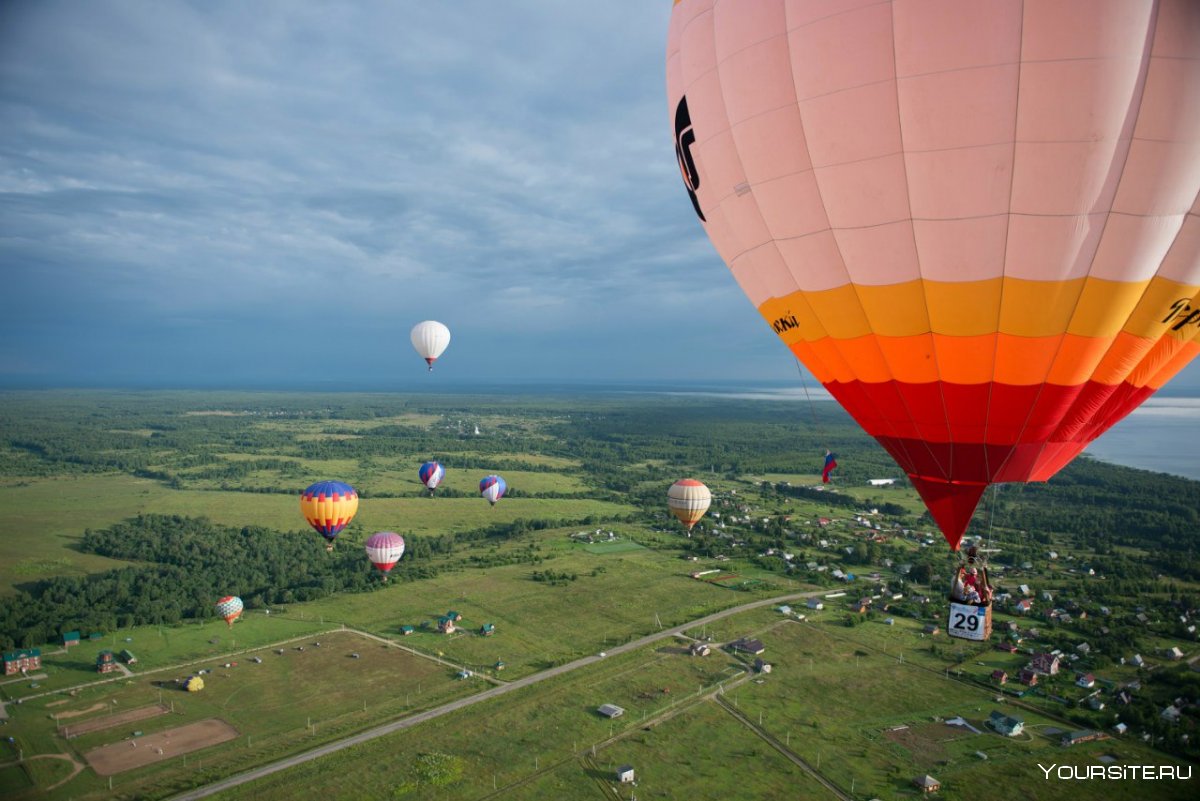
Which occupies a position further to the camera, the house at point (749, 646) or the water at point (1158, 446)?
the water at point (1158, 446)

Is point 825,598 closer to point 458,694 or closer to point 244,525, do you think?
point 458,694

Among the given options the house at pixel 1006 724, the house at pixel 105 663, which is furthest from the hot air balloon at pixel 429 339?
the house at pixel 1006 724

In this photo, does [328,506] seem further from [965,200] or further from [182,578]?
[965,200]

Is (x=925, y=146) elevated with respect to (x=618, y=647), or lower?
elevated

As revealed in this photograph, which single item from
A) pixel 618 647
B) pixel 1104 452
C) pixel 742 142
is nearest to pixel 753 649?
pixel 618 647

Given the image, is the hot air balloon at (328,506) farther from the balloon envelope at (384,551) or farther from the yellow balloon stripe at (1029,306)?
the yellow balloon stripe at (1029,306)
